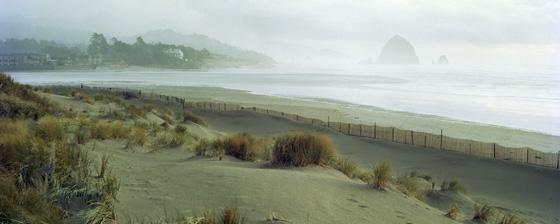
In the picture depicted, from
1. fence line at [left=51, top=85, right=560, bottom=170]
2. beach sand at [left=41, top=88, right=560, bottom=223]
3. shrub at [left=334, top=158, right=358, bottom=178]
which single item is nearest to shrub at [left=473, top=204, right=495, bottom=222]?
beach sand at [left=41, top=88, right=560, bottom=223]

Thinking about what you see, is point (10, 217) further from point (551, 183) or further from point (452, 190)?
point (551, 183)

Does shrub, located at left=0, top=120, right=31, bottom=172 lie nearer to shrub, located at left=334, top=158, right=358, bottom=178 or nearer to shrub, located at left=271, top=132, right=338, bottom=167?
shrub, located at left=271, top=132, right=338, bottom=167

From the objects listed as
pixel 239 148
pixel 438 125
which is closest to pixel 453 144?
pixel 438 125

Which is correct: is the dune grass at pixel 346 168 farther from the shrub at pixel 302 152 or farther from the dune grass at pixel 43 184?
the dune grass at pixel 43 184

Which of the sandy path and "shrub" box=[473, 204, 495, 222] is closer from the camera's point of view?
"shrub" box=[473, 204, 495, 222]

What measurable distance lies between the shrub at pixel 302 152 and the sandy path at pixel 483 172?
669cm

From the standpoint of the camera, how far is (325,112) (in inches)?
1549

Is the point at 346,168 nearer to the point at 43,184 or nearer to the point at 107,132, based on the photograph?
the point at 43,184

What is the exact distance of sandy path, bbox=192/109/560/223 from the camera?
13562 millimetres

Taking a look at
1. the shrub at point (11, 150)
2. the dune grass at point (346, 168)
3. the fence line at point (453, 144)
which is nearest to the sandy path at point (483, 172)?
the fence line at point (453, 144)

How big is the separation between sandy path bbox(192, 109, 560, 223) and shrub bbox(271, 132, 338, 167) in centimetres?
669

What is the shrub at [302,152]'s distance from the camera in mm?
9727

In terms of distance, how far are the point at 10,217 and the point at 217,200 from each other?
270cm

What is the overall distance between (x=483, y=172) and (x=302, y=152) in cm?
1145
